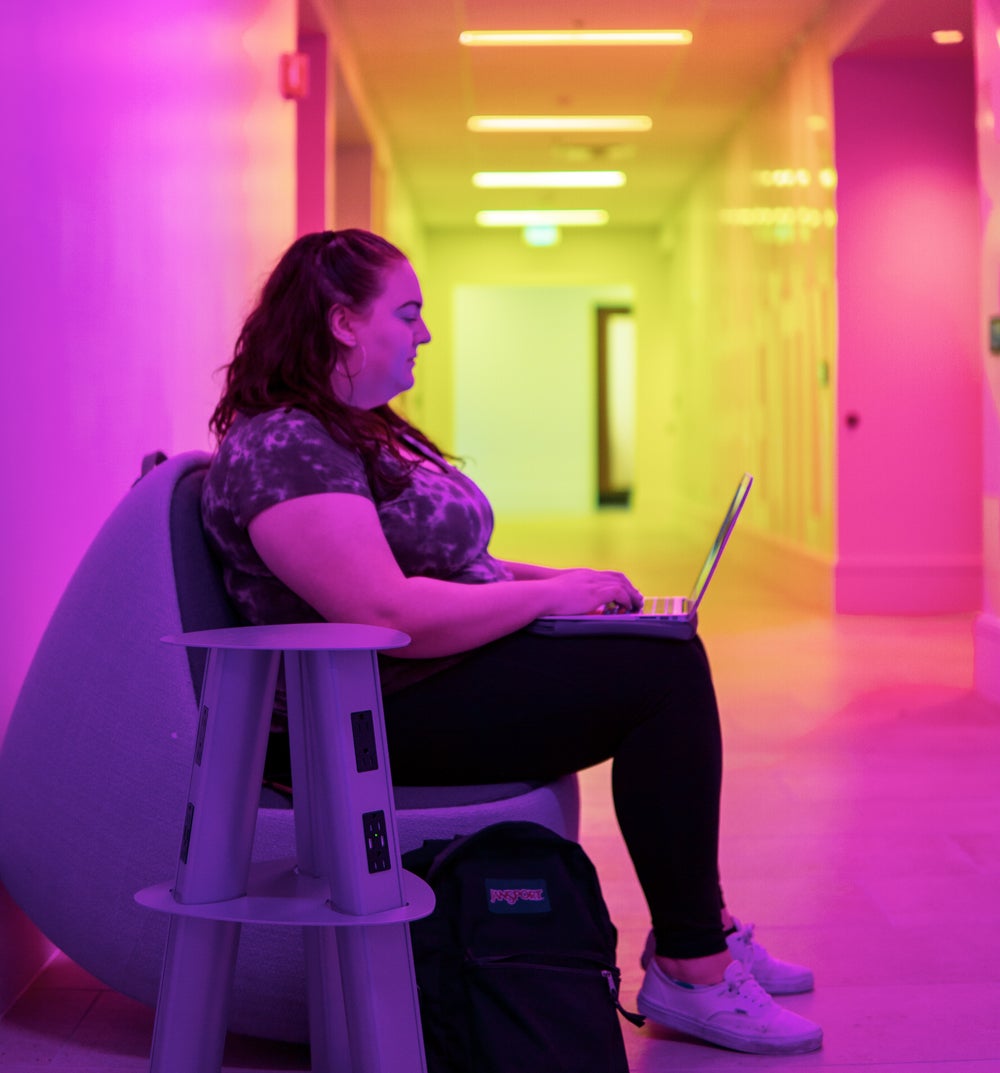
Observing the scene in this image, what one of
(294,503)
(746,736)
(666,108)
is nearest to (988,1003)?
(294,503)

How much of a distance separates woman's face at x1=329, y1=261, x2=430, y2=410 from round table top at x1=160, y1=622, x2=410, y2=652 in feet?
1.81

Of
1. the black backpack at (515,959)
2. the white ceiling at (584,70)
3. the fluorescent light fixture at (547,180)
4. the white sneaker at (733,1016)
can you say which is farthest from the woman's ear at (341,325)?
the fluorescent light fixture at (547,180)

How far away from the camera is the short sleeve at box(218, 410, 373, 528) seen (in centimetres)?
146

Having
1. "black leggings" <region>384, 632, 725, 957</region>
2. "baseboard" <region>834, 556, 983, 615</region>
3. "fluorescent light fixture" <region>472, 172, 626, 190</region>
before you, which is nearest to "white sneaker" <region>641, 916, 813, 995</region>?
"black leggings" <region>384, 632, 725, 957</region>

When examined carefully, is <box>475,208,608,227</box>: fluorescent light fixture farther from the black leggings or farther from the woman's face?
the black leggings

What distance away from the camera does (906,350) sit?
5.85m

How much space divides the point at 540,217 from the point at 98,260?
959cm

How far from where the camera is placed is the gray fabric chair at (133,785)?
60.2 inches

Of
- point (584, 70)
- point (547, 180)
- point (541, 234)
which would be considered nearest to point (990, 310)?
point (584, 70)

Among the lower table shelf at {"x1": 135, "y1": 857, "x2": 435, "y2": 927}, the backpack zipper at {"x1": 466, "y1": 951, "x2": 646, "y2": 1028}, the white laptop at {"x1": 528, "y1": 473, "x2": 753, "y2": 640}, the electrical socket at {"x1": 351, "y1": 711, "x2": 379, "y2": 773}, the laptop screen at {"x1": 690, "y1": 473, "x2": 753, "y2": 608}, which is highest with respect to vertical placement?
the laptop screen at {"x1": 690, "y1": 473, "x2": 753, "y2": 608}

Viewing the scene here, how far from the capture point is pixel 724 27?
6.19 m

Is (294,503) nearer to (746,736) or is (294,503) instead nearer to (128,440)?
(128,440)

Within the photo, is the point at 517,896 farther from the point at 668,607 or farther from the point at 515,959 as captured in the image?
the point at 668,607

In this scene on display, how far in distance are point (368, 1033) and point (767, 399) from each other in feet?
21.9
